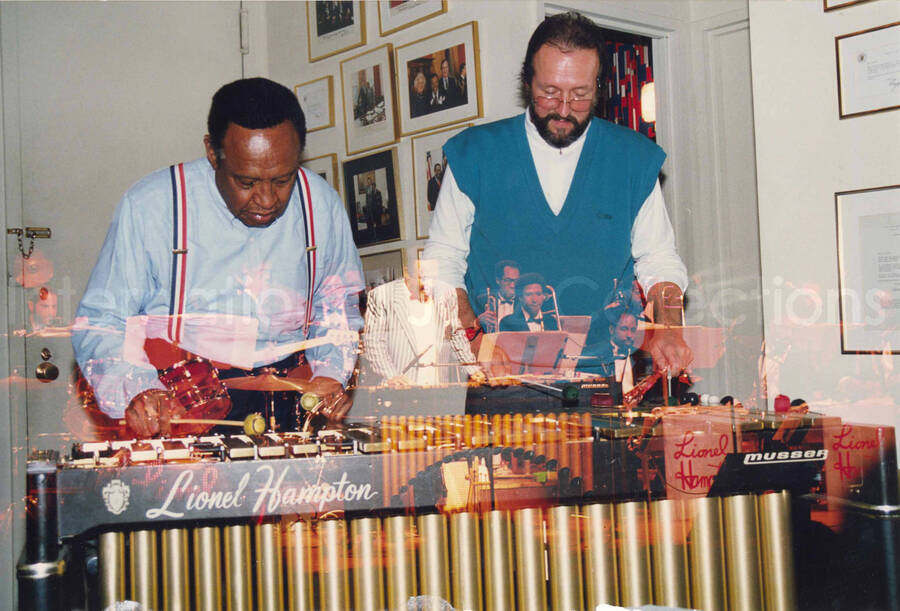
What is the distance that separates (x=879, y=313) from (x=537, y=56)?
1.07 meters

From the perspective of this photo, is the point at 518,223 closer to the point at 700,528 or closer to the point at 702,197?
the point at 700,528

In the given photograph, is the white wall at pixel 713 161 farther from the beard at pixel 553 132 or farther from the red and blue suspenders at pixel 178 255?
the red and blue suspenders at pixel 178 255

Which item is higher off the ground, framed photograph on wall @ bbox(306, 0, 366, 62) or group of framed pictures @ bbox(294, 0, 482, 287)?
framed photograph on wall @ bbox(306, 0, 366, 62)

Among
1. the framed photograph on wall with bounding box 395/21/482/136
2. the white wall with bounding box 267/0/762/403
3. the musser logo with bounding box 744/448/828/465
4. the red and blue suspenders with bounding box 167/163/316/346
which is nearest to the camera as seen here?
the musser logo with bounding box 744/448/828/465

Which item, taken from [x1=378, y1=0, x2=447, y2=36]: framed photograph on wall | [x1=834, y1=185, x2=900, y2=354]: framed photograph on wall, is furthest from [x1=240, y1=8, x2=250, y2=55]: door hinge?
[x1=834, y1=185, x2=900, y2=354]: framed photograph on wall

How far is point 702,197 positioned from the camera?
10.4 feet

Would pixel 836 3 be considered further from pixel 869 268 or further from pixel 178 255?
pixel 178 255

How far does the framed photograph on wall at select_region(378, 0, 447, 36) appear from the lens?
2.54 m

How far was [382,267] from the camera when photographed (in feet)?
8.85

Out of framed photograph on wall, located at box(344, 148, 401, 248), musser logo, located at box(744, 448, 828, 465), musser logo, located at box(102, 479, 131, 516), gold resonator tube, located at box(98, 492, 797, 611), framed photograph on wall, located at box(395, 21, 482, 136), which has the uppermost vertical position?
framed photograph on wall, located at box(395, 21, 482, 136)

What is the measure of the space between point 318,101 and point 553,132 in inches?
41.1

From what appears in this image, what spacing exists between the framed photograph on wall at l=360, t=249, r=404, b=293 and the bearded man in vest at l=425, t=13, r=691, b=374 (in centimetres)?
55

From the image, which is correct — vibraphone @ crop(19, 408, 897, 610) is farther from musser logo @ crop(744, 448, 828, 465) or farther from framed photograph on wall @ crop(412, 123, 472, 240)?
framed photograph on wall @ crop(412, 123, 472, 240)

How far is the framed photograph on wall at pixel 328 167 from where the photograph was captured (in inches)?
110
